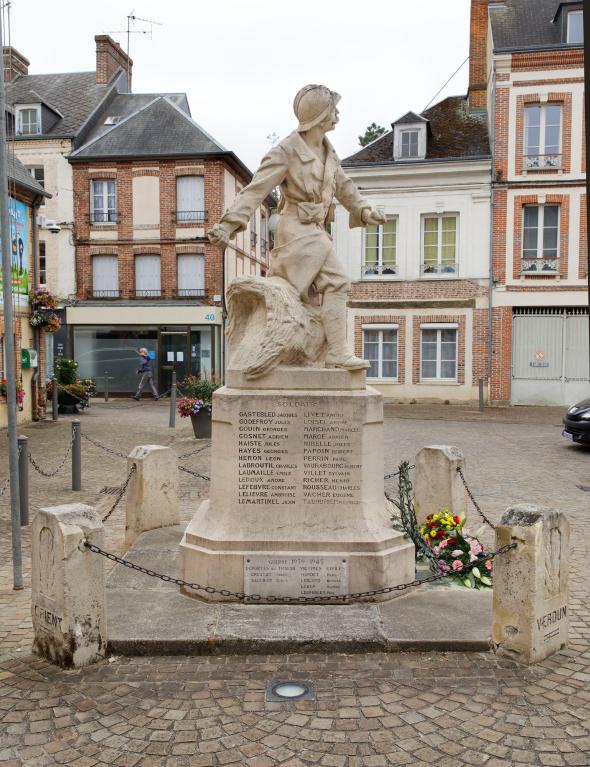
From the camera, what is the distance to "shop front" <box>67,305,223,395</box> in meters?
27.5

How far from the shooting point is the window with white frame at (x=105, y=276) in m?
28.6

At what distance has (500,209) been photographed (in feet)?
75.8

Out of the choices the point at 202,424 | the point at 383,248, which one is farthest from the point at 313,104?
the point at 383,248

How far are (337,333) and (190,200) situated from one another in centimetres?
2382

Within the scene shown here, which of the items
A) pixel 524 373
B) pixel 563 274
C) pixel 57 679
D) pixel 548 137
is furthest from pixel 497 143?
pixel 57 679

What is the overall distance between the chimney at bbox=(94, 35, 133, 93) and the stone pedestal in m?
30.2

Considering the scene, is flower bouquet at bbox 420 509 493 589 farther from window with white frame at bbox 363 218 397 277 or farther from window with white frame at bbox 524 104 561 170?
window with white frame at bbox 524 104 561 170

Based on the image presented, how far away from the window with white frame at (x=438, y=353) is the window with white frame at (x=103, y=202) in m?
13.3

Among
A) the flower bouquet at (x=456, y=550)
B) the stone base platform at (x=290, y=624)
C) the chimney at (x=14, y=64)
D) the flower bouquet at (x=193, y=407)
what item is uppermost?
the chimney at (x=14, y=64)

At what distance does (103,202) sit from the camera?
94.1 ft

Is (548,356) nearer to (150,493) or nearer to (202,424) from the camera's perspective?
(202,424)

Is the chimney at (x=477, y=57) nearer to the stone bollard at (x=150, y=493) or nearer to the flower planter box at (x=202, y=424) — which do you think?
the flower planter box at (x=202, y=424)

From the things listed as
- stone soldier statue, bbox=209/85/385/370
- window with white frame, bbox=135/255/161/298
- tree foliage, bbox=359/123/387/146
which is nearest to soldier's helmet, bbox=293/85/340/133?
stone soldier statue, bbox=209/85/385/370

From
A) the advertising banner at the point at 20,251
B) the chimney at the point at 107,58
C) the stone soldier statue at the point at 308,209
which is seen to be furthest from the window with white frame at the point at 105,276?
the stone soldier statue at the point at 308,209
